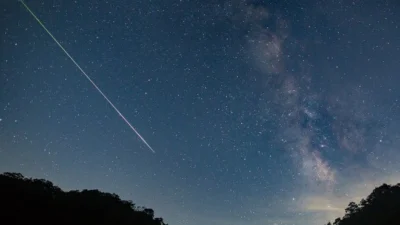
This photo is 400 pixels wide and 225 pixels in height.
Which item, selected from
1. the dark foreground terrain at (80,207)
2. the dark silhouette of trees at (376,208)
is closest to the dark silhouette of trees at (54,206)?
the dark foreground terrain at (80,207)

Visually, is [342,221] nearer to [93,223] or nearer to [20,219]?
[93,223]

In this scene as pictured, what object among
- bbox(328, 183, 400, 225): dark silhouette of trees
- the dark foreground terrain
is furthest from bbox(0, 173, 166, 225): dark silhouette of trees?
bbox(328, 183, 400, 225): dark silhouette of trees

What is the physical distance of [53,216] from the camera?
129ft

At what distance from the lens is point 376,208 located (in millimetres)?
47219

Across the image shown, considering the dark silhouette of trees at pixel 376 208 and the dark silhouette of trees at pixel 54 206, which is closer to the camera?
the dark silhouette of trees at pixel 54 206

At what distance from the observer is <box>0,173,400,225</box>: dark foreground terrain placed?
36406 millimetres

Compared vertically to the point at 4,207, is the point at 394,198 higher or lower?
higher

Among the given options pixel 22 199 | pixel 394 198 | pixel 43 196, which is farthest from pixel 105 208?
pixel 394 198

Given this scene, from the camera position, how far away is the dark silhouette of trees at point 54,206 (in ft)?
117

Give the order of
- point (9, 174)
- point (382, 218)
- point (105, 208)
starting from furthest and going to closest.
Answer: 1. point (105, 208)
2. point (9, 174)
3. point (382, 218)

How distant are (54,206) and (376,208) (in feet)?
165

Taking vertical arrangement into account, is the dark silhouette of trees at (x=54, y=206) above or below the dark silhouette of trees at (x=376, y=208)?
below

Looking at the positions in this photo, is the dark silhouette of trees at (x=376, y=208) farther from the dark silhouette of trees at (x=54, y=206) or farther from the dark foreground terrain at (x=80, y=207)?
the dark silhouette of trees at (x=54, y=206)

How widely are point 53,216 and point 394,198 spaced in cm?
5166
